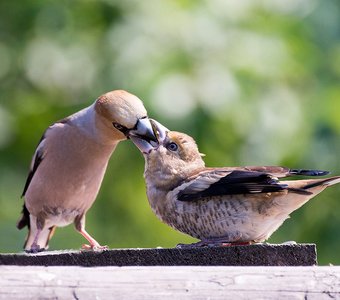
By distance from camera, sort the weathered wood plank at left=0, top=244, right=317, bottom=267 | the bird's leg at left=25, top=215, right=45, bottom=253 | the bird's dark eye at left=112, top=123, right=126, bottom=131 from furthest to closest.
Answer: the bird's leg at left=25, top=215, right=45, bottom=253 < the bird's dark eye at left=112, top=123, right=126, bottom=131 < the weathered wood plank at left=0, top=244, right=317, bottom=267

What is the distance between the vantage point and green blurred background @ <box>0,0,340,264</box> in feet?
20.9

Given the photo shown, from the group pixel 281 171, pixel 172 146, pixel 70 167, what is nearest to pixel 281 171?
pixel 281 171

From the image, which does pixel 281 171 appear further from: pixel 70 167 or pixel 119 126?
pixel 70 167

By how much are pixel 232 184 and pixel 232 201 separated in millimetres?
98

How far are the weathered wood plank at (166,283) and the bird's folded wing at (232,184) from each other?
1010 millimetres

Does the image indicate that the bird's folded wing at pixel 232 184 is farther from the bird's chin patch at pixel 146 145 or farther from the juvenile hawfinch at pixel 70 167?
the juvenile hawfinch at pixel 70 167

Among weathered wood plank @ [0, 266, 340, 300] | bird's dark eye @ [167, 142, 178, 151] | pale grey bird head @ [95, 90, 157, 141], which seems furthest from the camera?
pale grey bird head @ [95, 90, 157, 141]

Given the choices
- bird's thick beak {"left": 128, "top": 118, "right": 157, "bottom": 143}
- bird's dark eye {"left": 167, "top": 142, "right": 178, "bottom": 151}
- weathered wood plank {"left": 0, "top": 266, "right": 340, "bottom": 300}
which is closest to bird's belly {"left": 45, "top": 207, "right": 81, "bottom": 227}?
bird's thick beak {"left": 128, "top": 118, "right": 157, "bottom": 143}

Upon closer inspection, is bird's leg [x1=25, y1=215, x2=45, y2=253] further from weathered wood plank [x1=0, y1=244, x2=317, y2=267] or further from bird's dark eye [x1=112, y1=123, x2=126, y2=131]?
weathered wood plank [x1=0, y1=244, x2=317, y2=267]

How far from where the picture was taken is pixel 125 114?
206 inches

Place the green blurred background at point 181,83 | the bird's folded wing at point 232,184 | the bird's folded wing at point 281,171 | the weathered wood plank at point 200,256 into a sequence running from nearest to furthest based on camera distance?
the weathered wood plank at point 200,256, the bird's folded wing at point 281,171, the bird's folded wing at point 232,184, the green blurred background at point 181,83

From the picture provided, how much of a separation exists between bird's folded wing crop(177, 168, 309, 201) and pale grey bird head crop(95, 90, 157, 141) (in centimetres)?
65

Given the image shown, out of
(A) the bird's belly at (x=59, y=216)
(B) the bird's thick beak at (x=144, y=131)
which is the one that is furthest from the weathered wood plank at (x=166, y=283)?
(A) the bird's belly at (x=59, y=216)

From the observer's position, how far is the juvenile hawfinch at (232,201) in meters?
4.20
